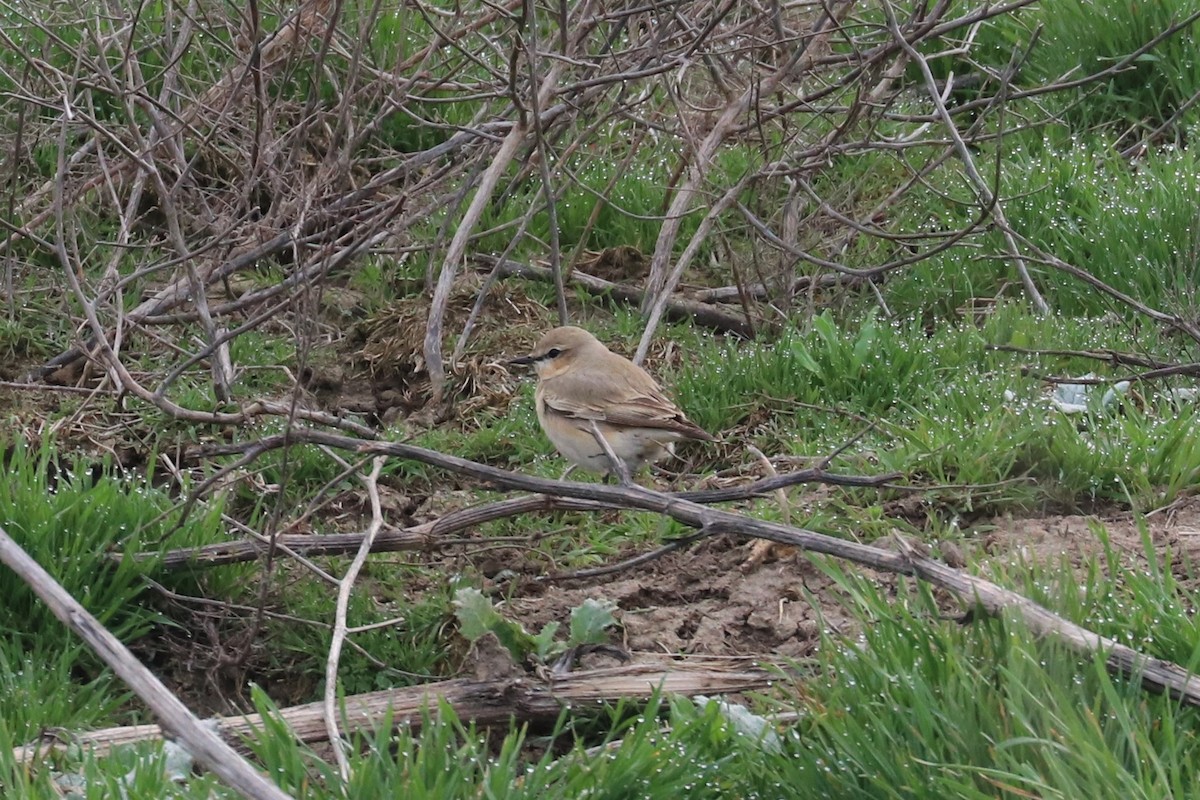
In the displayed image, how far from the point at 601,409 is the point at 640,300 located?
175 cm

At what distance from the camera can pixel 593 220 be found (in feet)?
25.2

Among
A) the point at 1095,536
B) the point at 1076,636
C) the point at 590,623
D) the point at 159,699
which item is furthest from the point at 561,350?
the point at 159,699

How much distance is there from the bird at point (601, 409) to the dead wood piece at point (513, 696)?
1685 millimetres

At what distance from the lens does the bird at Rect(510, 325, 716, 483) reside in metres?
5.98

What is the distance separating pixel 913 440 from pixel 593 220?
2588mm

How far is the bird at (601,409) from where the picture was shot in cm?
598

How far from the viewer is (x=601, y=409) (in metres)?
5.98

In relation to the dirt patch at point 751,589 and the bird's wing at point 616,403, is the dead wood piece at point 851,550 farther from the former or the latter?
the bird's wing at point 616,403

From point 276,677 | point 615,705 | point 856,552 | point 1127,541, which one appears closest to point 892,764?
point 856,552

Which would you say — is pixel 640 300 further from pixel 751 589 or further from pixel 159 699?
pixel 159 699

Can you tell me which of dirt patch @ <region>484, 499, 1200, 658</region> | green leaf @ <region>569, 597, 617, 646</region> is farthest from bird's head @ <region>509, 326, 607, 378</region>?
green leaf @ <region>569, 597, 617, 646</region>

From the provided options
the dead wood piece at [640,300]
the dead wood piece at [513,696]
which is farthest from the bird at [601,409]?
the dead wood piece at [513,696]

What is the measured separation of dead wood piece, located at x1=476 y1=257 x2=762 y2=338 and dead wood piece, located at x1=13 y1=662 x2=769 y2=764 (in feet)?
10.7

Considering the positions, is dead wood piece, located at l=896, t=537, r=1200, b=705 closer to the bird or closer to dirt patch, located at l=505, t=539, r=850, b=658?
dirt patch, located at l=505, t=539, r=850, b=658
